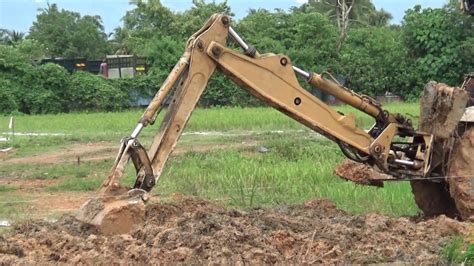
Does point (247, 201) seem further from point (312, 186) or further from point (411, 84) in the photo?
point (411, 84)

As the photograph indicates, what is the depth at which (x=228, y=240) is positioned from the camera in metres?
6.95

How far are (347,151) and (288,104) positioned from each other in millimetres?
933

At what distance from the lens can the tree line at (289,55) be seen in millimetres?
39875

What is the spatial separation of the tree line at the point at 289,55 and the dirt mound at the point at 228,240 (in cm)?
3031

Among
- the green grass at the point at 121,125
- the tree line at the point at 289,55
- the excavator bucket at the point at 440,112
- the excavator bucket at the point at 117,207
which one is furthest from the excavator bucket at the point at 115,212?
the tree line at the point at 289,55

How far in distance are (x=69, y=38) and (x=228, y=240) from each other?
57.1 m

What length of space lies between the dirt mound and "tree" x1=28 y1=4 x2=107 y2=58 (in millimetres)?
54723

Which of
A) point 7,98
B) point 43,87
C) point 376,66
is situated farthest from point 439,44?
point 7,98

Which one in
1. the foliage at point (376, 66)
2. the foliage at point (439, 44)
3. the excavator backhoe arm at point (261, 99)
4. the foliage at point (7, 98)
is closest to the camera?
the excavator backhoe arm at point (261, 99)

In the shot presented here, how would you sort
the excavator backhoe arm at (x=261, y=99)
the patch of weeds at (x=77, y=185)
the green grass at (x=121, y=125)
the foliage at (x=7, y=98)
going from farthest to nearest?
the foliage at (x=7, y=98), the green grass at (x=121, y=125), the patch of weeds at (x=77, y=185), the excavator backhoe arm at (x=261, y=99)

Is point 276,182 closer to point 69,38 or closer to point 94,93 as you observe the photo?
point 94,93

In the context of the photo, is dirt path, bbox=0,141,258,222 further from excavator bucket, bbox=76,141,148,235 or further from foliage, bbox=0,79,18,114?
foliage, bbox=0,79,18,114

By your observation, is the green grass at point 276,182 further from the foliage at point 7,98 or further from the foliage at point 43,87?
the foliage at point 7,98

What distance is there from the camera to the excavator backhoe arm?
300 inches
